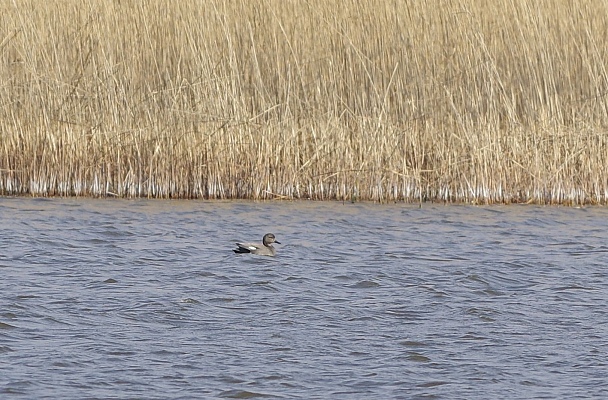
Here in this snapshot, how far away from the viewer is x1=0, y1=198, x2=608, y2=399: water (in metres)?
5.14

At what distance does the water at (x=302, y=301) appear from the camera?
5.14 m

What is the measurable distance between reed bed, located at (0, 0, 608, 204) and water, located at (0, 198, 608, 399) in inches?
10.4

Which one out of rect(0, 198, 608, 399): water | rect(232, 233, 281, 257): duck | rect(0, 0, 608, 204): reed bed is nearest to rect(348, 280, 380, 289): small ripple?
rect(0, 198, 608, 399): water

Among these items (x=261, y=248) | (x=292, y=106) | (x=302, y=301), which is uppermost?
(x=292, y=106)

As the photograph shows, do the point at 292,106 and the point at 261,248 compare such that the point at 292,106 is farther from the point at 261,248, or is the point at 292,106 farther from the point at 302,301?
the point at 302,301

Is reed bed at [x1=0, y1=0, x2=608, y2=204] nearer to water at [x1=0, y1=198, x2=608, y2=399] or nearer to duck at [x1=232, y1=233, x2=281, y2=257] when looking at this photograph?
water at [x1=0, y1=198, x2=608, y2=399]

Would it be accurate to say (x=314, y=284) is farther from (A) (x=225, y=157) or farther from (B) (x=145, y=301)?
(A) (x=225, y=157)

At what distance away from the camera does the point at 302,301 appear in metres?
6.71

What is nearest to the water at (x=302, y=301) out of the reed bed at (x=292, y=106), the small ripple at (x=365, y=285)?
the small ripple at (x=365, y=285)

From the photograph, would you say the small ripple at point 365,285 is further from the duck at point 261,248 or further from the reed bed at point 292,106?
the reed bed at point 292,106

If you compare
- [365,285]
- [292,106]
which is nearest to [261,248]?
[365,285]

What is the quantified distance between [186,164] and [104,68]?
1.12 m

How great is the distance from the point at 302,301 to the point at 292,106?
12.3 feet

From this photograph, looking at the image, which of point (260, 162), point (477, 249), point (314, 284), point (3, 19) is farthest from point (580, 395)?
point (3, 19)
